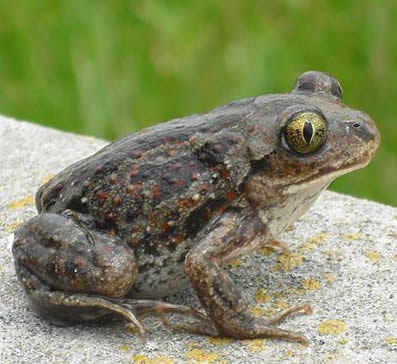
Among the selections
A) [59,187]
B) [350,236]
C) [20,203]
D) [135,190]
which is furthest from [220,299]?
[20,203]

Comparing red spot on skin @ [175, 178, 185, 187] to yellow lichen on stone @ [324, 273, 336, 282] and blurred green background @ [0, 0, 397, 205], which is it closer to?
yellow lichen on stone @ [324, 273, 336, 282]

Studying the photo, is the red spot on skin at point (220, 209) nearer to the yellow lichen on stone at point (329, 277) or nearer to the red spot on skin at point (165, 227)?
the red spot on skin at point (165, 227)

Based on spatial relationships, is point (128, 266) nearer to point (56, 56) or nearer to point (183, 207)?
point (183, 207)

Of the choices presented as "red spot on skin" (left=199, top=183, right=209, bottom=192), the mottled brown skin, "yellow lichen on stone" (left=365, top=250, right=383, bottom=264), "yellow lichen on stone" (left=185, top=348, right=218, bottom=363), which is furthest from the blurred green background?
"yellow lichen on stone" (left=185, top=348, right=218, bottom=363)

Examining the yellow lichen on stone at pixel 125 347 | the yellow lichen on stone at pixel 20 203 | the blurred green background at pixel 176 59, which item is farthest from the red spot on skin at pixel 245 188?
the blurred green background at pixel 176 59

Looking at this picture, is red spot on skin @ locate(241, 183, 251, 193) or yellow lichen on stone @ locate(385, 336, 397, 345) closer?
→ yellow lichen on stone @ locate(385, 336, 397, 345)
